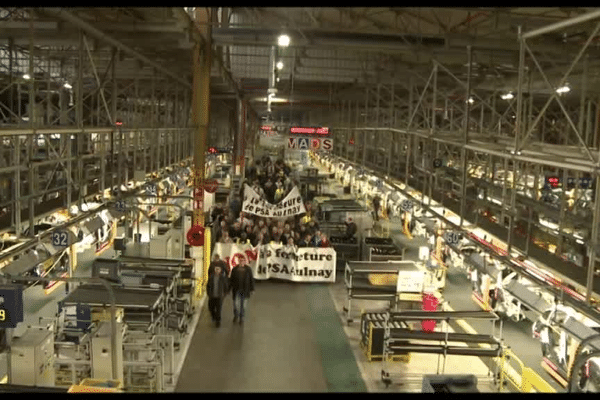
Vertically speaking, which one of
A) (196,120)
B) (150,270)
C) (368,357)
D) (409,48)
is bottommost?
(368,357)

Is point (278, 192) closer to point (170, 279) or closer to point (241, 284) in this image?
point (241, 284)

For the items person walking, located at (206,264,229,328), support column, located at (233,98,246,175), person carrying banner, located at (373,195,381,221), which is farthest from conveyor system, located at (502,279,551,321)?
support column, located at (233,98,246,175)

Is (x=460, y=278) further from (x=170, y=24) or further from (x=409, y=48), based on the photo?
(x=170, y=24)

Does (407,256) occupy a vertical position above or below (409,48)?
below

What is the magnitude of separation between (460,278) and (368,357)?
7480mm

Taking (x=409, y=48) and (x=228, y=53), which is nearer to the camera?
(x=409, y=48)

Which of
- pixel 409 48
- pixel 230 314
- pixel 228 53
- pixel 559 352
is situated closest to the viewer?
pixel 559 352

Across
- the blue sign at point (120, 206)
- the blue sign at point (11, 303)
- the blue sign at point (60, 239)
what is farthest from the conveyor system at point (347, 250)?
the blue sign at point (11, 303)

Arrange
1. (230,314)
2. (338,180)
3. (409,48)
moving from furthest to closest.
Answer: (338,180)
(230,314)
(409,48)

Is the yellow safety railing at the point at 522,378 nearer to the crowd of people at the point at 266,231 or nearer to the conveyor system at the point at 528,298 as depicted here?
the conveyor system at the point at 528,298

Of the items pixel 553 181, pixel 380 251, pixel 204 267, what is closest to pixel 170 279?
pixel 204 267

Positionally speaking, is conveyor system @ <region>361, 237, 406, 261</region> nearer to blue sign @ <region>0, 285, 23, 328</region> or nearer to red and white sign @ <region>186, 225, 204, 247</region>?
red and white sign @ <region>186, 225, 204, 247</region>

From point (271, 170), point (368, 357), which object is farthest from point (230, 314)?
point (271, 170)

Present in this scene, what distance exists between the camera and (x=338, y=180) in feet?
123
